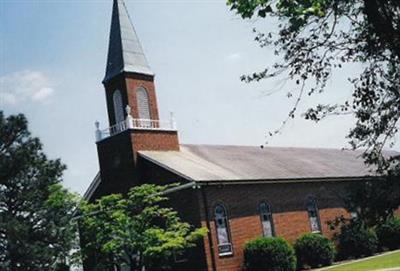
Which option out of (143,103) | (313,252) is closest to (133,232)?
(143,103)

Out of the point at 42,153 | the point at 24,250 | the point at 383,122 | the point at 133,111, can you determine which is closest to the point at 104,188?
the point at 133,111

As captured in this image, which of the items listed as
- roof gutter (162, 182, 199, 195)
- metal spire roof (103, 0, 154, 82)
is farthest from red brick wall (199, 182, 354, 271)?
metal spire roof (103, 0, 154, 82)

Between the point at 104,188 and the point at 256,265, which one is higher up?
the point at 104,188

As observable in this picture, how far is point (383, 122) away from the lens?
32.7ft

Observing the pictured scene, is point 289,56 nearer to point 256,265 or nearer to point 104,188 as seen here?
point 256,265

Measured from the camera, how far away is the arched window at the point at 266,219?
30391 millimetres

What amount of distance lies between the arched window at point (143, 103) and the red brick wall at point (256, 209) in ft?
21.9

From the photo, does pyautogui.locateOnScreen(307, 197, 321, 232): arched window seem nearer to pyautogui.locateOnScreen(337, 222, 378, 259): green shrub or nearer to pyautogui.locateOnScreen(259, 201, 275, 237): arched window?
pyautogui.locateOnScreen(337, 222, 378, 259): green shrub

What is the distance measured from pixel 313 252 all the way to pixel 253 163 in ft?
21.5

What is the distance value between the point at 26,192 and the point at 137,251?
17.5 feet

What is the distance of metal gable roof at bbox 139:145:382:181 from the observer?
2927 cm

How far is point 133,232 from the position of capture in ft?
80.3

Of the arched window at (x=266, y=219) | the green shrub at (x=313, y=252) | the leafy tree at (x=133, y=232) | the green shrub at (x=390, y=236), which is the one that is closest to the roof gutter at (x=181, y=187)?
the leafy tree at (x=133, y=232)

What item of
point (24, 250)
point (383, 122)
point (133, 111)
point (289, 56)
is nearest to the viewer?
point (289, 56)
